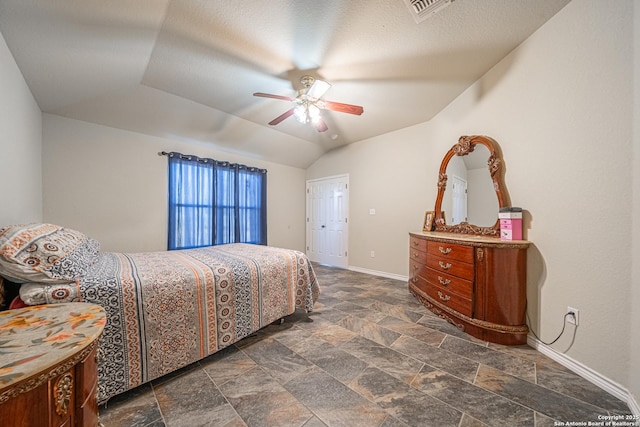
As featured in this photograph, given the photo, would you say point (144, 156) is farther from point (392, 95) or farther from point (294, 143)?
point (392, 95)

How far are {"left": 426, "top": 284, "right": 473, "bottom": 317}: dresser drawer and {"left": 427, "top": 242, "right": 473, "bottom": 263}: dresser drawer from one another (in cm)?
37

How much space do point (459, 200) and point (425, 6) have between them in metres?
2.09

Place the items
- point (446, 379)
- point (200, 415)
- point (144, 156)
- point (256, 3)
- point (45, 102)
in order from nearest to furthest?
point (200, 415) < point (446, 379) < point (256, 3) < point (45, 102) < point (144, 156)

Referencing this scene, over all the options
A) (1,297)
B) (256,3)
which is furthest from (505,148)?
(1,297)

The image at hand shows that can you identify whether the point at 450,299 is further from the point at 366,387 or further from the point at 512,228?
the point at 366,387

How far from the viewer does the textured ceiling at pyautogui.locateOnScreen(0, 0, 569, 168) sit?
170cm

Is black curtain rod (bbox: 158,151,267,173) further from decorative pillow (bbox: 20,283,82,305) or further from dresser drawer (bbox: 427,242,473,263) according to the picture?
dresser drawer (bbox: 427,242,473,263)

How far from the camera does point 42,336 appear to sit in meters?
0.81

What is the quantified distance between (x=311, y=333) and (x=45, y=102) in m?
3.79

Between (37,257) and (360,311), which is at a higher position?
(37,257)

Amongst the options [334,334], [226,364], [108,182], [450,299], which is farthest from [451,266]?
[108,182]

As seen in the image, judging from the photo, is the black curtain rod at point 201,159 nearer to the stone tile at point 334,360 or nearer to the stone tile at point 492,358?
the stone tile at point 334,360

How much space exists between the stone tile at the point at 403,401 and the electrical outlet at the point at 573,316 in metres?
1.17

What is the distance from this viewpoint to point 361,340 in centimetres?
206
